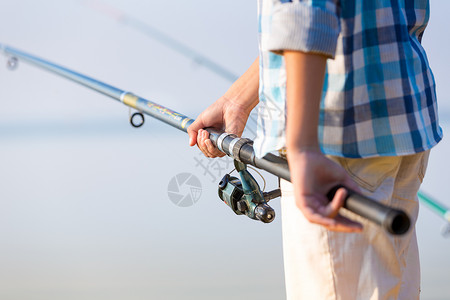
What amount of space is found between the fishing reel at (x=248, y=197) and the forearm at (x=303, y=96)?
0.40 meters

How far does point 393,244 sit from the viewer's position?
597 mm

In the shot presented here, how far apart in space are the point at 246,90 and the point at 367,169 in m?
0.31

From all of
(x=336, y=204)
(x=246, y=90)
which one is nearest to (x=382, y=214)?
(x=336, y=204)

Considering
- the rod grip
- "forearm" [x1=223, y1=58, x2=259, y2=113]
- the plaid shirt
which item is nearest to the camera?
the rod grip

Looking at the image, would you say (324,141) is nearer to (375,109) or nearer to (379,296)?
(375,109)

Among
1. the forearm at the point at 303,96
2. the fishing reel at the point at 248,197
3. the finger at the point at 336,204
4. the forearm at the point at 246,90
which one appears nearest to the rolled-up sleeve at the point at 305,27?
the forearm at the point at 303,96

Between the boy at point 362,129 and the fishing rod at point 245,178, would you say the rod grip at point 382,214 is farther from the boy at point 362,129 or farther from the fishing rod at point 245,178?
the boy at point 362,129

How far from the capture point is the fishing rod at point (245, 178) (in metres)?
0.42

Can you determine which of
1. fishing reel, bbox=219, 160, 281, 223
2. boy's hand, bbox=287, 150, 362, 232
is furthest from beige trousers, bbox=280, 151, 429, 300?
fishing reel, bbox=219, 160, 281, 223

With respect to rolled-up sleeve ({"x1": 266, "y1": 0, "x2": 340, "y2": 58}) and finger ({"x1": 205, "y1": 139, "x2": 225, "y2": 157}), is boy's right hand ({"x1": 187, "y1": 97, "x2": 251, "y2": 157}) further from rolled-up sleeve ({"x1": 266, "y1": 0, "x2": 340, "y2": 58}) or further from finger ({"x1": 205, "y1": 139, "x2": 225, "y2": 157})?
rolled-up sleeve ({"x1": 266, "y1": 0, "x2": 340, "y2": 58})

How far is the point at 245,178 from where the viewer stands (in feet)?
2.96

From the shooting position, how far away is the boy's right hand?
0.88 metres

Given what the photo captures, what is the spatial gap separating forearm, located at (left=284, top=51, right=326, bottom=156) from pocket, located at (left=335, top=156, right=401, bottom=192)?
0.11m

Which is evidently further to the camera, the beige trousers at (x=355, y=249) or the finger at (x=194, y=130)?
the finger at (x=194, y=130)
